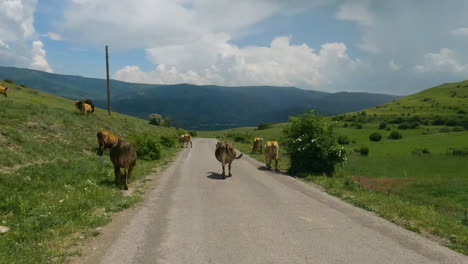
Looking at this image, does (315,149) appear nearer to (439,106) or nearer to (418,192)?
(418,192)

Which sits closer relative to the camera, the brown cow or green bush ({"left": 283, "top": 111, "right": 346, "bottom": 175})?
the brown cow

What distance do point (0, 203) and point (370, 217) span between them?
10275 millimetres

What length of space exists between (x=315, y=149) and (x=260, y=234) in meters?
12.7

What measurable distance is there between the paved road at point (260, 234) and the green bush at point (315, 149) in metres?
7.46

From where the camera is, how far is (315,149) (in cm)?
1889

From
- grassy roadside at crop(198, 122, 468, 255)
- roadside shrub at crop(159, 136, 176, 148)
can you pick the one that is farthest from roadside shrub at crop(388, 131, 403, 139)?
roadside shrub at crop(159, 136, 176, 148)

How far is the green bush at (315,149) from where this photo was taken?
742 inches

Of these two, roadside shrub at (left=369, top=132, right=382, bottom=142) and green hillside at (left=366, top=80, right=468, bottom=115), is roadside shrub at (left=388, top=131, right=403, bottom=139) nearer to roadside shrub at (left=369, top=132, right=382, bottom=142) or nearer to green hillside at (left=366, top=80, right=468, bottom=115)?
roadside shrub at (left=369, top=132, right=382, bottom=142)

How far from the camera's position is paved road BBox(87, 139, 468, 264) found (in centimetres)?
582

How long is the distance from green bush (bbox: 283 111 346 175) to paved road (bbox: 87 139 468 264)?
7.46 metres

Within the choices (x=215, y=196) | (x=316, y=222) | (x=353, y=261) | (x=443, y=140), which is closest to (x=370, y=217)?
(x=316, y=222)

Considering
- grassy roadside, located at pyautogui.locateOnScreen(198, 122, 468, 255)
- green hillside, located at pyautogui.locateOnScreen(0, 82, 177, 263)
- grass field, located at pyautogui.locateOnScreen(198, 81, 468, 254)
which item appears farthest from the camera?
grass field, located at pyautogui.locateOnScreen(198, 81, 468, 254)

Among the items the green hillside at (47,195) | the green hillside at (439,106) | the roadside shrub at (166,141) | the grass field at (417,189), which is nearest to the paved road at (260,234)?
the grass field at (417,189)

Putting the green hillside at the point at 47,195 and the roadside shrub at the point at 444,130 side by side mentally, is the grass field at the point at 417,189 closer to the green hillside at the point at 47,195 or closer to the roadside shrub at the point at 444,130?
the green hillside at the point at 47,195
